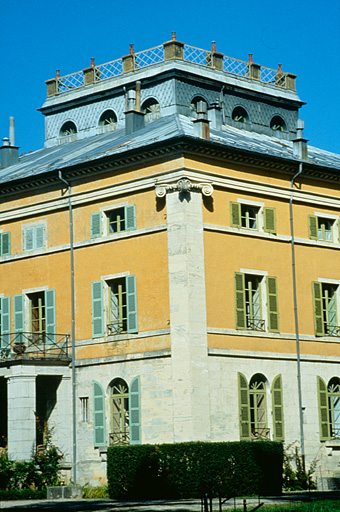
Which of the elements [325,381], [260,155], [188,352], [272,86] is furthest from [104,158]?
[272,86]

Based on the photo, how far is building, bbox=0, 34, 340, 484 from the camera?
113 ft

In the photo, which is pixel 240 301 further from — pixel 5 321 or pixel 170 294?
pixel 5 321

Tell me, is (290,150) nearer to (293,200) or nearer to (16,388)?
(293,200)

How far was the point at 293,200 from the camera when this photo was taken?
38906 millimetres

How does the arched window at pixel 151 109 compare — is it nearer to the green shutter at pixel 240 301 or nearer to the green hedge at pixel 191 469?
the green shutter at pixel 240 301

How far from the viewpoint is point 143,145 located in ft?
118

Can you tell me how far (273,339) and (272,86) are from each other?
54.1ft

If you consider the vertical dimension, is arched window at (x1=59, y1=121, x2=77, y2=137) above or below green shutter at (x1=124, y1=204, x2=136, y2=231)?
above

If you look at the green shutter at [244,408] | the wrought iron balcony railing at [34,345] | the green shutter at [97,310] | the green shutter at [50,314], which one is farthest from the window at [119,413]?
the green shutter at [244,408]

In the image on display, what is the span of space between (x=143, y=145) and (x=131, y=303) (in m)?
5.36

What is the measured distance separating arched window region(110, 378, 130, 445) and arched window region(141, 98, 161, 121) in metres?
13.5

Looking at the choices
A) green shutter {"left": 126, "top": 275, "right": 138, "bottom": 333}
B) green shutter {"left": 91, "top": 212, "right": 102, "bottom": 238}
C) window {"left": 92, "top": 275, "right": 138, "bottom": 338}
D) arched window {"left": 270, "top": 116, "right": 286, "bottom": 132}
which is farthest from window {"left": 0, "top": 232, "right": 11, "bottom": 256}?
arched window {"left": 270, "top": 116, "right": 286, "bottom": 132}

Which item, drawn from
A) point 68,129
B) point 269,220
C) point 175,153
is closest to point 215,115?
point 269,220

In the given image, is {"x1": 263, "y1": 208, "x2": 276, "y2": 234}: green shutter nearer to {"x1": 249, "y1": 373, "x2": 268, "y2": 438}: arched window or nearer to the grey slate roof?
the grey slate roof
